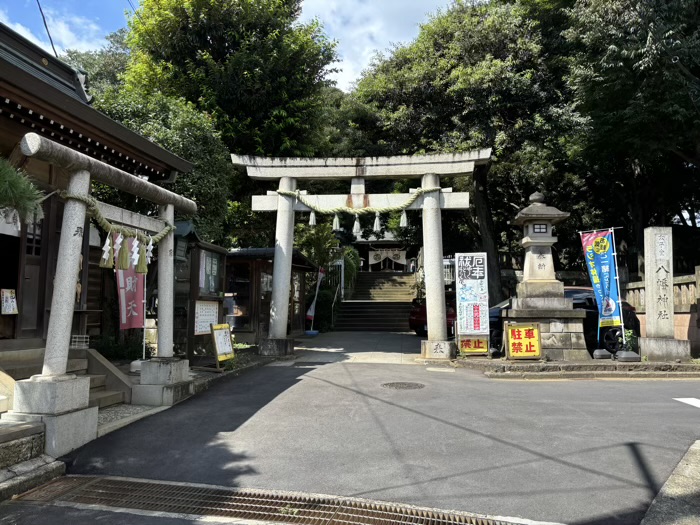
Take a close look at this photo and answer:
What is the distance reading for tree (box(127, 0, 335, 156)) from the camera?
545 inches

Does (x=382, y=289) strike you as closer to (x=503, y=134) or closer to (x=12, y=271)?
(x=503, y=134)

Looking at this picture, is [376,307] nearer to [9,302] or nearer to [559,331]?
[559,331]

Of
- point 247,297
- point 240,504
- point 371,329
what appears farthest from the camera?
point 371,329

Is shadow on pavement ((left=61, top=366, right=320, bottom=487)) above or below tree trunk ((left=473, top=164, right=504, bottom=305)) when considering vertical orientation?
below

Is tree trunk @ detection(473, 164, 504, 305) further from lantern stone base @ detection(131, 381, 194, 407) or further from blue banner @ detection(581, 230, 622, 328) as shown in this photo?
lantern stone base @ detection(131, 381, 194, 407)

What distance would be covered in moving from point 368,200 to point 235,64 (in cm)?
588

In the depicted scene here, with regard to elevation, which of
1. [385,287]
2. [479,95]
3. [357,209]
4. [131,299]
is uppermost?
[479,95]

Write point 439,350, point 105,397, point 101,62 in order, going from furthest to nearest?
1. point 101,62
2. point 439,350
3. point 105,397

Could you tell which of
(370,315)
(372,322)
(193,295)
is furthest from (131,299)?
(370,315)

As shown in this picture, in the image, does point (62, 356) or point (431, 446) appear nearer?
point (62, 356)

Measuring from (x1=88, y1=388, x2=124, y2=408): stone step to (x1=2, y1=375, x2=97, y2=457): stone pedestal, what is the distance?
1.46 m

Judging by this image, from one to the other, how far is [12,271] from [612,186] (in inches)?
909

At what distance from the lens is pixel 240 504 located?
4051 millimetres

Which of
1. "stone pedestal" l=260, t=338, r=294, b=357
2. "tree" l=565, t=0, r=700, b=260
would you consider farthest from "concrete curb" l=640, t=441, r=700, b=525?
"tree" l=565, t=0, r=700, b=260
